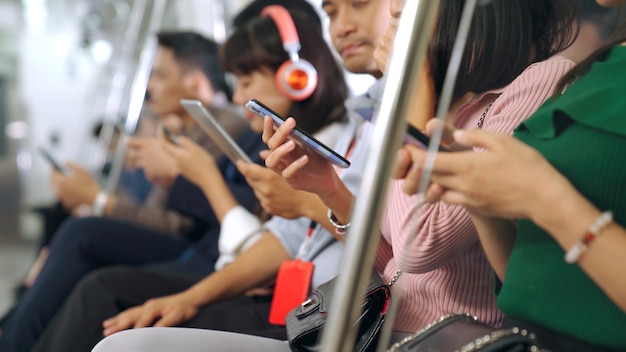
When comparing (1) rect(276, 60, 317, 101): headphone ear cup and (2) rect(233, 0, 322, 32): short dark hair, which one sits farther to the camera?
(2) rect(233, 0, 322, 32): short dark hair

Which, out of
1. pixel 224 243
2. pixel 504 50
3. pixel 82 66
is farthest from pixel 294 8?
pixel 82 66

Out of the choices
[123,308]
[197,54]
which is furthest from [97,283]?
[197,54]

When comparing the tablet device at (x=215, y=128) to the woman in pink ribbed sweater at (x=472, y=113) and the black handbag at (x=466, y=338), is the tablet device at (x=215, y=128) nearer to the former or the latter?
the woman in pink ribbed sweater at (x=472, y=113)

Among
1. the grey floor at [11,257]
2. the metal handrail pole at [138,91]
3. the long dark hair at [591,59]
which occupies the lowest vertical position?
the grey floor at [11,257]

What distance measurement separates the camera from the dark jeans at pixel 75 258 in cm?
172

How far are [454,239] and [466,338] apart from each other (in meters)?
0.18

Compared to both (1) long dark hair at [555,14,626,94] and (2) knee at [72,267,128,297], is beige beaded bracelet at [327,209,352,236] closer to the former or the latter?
(1) long dark hair at [555,14,626,94]

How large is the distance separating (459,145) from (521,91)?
21 cm

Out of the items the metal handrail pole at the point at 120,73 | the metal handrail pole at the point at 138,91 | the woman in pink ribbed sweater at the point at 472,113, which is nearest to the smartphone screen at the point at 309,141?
the woman in pink ribbed sweater at the point at 472,113

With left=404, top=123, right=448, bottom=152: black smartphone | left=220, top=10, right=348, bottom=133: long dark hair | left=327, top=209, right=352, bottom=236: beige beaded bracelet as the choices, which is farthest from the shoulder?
left=220, top=10, right=348, bottom=133: long dark hair

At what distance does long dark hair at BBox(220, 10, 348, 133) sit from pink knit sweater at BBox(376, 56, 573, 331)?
65 centimetres

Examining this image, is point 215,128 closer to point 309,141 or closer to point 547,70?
point 309,141

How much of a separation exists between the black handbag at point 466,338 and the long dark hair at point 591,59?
239 mm

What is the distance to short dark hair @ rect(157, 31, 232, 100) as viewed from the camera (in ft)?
8.07
